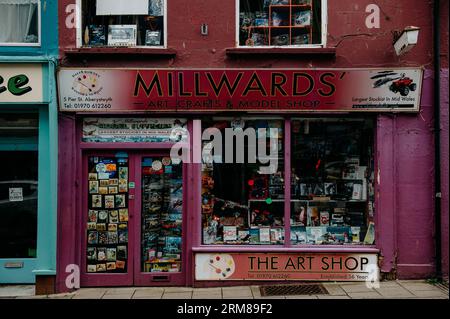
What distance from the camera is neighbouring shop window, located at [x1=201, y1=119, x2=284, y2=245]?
8344 mm

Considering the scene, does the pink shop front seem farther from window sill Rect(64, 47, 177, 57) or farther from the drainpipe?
window sill Rect(64, 47, 177, 57)

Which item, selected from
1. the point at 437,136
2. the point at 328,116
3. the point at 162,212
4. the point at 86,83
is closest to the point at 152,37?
the point at 86,83

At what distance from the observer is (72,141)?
26.5 feet

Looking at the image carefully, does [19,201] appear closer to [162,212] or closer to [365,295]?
[162,212]

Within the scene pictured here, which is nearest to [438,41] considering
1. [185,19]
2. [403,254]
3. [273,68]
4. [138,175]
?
[273,68]

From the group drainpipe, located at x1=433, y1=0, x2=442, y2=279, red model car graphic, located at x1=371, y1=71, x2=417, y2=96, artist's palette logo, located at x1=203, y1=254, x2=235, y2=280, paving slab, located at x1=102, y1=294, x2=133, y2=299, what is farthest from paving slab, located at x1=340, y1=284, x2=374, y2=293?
paving slab, located at x1=102, y1=294, x2=133, y2=299

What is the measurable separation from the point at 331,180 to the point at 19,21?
5.83 metres

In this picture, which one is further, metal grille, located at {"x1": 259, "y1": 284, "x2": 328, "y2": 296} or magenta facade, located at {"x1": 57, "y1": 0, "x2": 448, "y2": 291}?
magenta facade, located at {"x1": 57, "y1": 0, "x2": 448, "y2": 291}

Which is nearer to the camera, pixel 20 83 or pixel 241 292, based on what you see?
pixel 241 292

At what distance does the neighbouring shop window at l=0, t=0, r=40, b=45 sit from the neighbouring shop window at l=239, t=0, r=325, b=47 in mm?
3404

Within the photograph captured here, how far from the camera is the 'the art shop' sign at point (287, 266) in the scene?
805cm

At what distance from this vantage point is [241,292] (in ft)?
25.4

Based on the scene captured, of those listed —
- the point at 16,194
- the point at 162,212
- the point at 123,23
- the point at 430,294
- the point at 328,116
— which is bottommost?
the point at 430,294

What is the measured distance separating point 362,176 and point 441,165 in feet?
4.06
